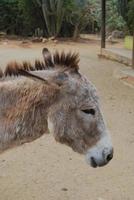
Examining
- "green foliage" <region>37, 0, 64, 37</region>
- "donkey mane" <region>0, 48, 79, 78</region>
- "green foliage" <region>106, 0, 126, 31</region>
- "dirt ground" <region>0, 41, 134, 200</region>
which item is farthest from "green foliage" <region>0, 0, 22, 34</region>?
"donkey mane" <region>0, 48, 79, 78</region>

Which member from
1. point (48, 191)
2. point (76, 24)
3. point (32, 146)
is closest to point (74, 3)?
point (76, 24)

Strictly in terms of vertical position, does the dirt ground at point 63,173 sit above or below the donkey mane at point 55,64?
below

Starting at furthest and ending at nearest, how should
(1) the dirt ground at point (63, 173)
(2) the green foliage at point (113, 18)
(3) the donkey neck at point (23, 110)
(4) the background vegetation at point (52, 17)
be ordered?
(2) the green foliage at point (113, 18) → (4) the background vegetation at point (52, 17) → (1) the dirt ground at point (63, 173) → (3) the donkey neck at point (23, 110)

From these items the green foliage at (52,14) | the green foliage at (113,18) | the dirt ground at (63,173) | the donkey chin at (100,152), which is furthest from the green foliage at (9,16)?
the donkey chin at (100,152)

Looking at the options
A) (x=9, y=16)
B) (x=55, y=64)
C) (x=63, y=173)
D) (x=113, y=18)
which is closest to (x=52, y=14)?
(x=9, y=16)

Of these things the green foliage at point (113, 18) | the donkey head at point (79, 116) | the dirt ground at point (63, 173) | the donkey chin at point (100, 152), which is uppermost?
the donkey head at point (79, 116)

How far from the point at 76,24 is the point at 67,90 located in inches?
750

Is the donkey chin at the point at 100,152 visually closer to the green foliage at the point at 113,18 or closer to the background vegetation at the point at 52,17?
the background vegetation at the point at 52,17

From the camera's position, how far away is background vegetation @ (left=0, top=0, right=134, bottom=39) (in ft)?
69.2

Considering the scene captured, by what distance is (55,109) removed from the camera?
2.71 m

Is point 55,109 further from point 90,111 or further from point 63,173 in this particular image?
point 63,173

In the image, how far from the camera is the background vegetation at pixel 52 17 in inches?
830

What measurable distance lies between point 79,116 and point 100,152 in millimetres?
241

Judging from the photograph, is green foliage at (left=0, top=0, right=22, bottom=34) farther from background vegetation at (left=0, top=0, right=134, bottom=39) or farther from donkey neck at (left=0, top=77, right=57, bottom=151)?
donkey neck at (left=0, top=77, right=57, bottom=151)
